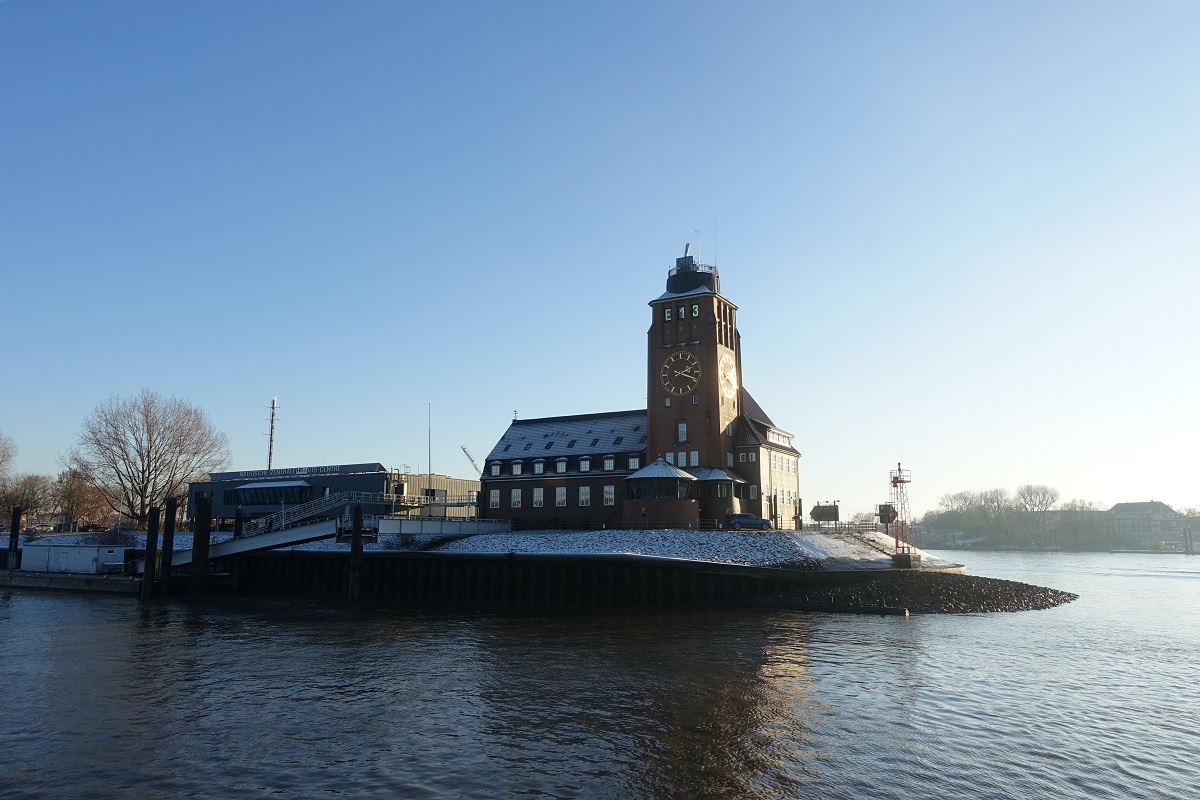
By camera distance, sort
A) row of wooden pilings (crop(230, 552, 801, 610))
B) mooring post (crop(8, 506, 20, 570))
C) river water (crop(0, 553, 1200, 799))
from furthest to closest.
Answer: mooring post (crop(8, 506, 20, 570))
row of wooden pilings (crop(230, 552, 801, 610))
river water (crop(0, 553, 1200, 799))

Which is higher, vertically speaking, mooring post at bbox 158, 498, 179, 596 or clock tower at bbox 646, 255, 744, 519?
clock tower at bbox 646, 255, 744, 519

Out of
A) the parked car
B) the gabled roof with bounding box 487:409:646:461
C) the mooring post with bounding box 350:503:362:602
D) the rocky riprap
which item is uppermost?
the gabled roof with bounding box 487:409:646:461

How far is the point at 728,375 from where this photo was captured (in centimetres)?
6538

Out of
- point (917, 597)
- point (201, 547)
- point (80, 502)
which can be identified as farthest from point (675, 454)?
point (80, 502)

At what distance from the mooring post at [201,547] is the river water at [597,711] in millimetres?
14482

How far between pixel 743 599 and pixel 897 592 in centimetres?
913

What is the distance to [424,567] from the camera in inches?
2015

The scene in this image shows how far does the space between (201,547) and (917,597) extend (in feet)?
150

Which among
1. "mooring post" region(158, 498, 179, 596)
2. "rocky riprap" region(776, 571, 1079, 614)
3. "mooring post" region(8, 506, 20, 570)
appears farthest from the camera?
"mooring post" region(8, 506, 20, 570)

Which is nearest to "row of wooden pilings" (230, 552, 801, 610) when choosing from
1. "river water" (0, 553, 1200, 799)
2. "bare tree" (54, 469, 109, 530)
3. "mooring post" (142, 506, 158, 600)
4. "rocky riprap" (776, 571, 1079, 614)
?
"rocky riprap" (776, 571, 1079, 614)

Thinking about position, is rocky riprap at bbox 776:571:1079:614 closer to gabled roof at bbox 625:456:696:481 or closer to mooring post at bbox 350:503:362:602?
gabled roof at bbox 625:456:696:481

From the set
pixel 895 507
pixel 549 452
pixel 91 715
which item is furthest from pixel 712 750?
pixel 549 452

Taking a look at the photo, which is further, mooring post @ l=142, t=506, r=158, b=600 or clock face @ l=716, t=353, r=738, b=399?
clock face @ l=716, t=353, r=738, b=399

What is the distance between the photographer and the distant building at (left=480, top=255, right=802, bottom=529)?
195ft
